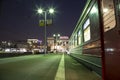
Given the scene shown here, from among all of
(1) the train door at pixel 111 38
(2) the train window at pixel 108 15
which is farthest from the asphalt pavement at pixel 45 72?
(2) the train window at pixel 108 15

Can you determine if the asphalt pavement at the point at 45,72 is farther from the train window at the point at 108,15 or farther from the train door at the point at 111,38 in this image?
the train window at the point at 108,15

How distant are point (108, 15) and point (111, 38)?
505 mm

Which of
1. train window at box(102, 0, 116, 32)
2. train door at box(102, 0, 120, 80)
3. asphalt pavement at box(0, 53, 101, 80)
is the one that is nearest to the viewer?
train door at box(102, 0, 120, 80)

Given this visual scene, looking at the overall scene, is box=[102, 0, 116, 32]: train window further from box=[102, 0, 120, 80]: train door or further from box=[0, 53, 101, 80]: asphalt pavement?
box=[0, 53, 101, 80]: asphalt pavement

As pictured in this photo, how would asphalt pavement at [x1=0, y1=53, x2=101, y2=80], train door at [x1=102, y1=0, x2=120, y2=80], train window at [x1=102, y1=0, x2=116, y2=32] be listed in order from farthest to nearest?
asphalt pavement at [x1=0, y1=53, x2=101, y2=80] → train window at [x1=102, y1=0, x2=116, y2=32] → train door at [x1=102, y1=0, x2=120, y2=80]

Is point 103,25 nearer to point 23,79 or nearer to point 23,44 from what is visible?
point 23,79

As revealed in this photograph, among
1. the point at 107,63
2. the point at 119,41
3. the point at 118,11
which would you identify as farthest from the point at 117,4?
the point at 107,63

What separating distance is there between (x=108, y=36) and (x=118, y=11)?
2.36ft

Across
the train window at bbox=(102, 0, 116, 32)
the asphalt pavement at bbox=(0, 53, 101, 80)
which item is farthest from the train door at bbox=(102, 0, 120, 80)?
the asphalt pavement at bbox=(0, 53, 101, 80)

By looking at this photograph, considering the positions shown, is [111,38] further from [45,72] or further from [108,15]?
[45,72]

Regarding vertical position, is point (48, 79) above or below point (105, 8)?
below

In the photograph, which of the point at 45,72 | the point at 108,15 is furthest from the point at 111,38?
the point at 45,72

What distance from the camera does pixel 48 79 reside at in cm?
595

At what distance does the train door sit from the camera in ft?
10.9
